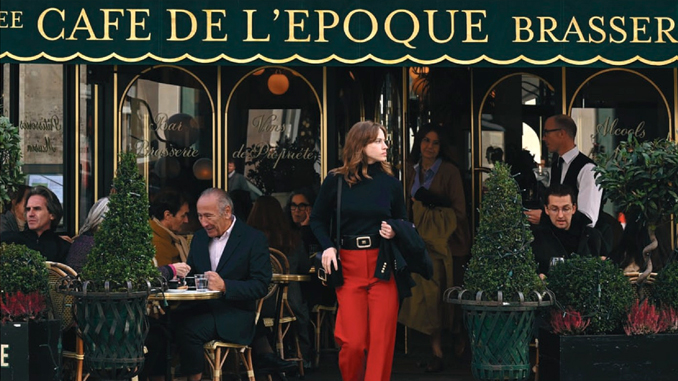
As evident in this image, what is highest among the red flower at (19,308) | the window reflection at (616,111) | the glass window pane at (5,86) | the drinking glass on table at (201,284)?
the glass window pane at (5,86)

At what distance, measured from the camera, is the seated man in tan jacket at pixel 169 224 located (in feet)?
30.0

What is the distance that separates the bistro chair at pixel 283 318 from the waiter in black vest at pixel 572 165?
2.09 metres

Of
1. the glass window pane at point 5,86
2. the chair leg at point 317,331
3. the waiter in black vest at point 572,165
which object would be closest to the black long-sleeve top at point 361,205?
the waiter in black vest at point 572,165

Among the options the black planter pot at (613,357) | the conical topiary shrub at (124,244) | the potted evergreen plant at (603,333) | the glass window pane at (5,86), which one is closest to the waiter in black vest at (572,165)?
the potted evergreen plant at (603,333)

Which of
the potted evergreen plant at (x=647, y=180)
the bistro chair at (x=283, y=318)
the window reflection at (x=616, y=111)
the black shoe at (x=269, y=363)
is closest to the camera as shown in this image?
the potted evergreen plant at (x=647, y=180)

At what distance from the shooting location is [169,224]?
385 inches

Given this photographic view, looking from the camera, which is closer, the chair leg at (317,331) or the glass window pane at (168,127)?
the chair leg at (317,331)

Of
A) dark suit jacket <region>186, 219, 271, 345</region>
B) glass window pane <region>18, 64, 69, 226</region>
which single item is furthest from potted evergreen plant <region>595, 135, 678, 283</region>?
glass window pane <region>18, 64, 69, 226</region>

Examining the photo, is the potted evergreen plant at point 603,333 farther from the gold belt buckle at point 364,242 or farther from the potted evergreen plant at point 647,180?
the gold belt buckle at point 364,242

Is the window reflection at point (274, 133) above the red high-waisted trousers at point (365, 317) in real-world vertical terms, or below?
above

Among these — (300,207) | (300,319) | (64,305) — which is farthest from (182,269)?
(300,207)

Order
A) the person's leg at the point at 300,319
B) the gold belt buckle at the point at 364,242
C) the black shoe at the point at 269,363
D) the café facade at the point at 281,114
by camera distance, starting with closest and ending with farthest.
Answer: the gold belt buckle at the point at 364,242, the black shoe at the point at 269,363, the person's leg at the point at 300,319, the café facade at the point at 281,114

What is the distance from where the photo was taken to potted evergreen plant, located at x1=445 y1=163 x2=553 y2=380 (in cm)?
739

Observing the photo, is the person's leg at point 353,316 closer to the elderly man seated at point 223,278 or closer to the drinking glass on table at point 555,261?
the elderly man seated at point 223,278
